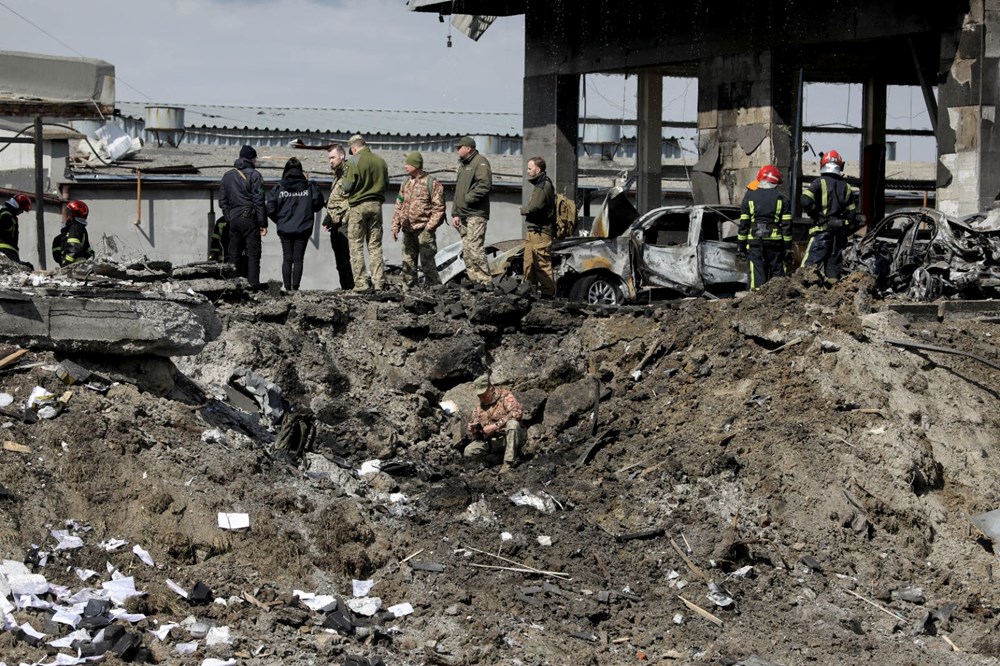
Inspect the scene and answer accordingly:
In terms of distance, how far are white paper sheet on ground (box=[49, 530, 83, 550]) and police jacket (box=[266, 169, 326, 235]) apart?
783 centimetres

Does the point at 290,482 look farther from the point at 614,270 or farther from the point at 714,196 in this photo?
the point at 714,196

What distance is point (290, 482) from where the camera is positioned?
9453 millimetres

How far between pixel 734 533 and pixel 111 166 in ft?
52.8

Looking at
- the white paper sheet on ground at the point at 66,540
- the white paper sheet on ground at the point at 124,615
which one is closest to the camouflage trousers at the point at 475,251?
the white paper sheet on ground at the point at 66,540

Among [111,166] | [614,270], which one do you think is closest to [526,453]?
[614,270]

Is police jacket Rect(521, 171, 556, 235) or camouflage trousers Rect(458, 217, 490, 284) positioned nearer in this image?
police jacket Rect(521, 171, 556, 235)

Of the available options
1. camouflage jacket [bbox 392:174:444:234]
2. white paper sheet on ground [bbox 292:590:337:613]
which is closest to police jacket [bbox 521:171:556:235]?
camouflage jacket [bbox 392:174:444:234]

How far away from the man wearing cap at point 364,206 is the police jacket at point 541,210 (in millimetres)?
1729

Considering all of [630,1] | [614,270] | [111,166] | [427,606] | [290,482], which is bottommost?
[427,606]

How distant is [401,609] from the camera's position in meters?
8.29

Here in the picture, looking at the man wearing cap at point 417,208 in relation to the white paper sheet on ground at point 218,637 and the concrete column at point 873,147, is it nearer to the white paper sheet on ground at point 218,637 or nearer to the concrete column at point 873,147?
the white paper sheet on ground at point 218,637

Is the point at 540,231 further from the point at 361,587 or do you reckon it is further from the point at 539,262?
the point at 361,587

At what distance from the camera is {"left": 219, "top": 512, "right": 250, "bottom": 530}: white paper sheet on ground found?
335 inches

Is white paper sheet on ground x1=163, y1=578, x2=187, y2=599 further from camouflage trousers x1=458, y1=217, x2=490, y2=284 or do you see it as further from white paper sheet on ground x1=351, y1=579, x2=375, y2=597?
camouflage trousers x1=458, y1=217, x2=490, y2=284
